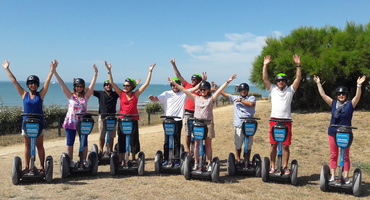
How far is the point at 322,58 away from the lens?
61.6ft

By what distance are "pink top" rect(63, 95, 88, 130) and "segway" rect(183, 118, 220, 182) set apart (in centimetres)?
214

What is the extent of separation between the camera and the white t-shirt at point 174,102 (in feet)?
22.6

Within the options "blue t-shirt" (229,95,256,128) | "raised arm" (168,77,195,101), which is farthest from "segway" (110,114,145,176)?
"blue t-shirt" (229,95,256,128)

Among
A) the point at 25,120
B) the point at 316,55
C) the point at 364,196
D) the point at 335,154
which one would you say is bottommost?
the point at 364,196

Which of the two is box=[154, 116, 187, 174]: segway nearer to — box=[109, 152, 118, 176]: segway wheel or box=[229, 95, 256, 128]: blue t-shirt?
box=[109, 152, 118, 176]: segway wheel

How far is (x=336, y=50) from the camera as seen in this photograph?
1892 centimetres

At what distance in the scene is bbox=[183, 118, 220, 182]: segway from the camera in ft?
19.2

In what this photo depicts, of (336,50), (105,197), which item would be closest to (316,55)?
(336,50)

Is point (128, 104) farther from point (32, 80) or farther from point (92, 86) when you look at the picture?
point (32, 80)

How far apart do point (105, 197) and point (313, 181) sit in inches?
153

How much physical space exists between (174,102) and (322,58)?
1444cm

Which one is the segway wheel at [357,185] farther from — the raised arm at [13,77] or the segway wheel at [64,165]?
the raised arm at [13,77]

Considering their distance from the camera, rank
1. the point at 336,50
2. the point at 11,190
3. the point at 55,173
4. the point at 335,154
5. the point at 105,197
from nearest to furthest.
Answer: the point at 105,197, the point at 11,190, the point at 335,154, the point at 55,173, the point at 336,50

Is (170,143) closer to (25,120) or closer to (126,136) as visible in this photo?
(126,136)
